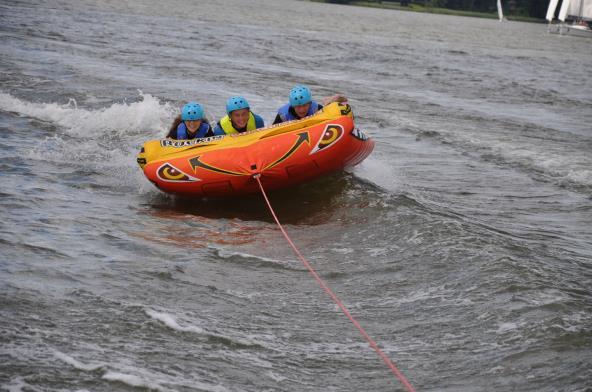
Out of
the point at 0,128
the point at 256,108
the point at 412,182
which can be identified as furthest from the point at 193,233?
the point at 256,108

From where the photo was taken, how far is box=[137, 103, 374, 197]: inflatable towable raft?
827 cm

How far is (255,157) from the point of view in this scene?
825cm

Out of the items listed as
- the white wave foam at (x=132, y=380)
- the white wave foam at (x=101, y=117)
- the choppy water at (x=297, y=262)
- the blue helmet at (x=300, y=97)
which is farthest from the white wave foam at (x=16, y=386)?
the white wave foam at (x=101, y=117)

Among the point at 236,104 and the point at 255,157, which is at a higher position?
the point at 236,104

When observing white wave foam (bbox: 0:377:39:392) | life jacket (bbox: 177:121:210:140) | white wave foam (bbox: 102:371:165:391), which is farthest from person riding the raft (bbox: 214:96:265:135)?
white wave foam (bbox: 0:377:39:392)

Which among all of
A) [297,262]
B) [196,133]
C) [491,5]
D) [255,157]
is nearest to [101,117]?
[196,133]

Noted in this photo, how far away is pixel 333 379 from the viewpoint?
467 centimetres

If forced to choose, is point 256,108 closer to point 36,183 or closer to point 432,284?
point 36,183

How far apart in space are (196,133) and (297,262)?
2829 mm

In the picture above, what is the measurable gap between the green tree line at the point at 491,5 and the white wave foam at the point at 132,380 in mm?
100847

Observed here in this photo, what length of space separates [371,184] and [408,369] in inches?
202

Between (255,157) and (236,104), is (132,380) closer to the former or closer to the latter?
(255,157)

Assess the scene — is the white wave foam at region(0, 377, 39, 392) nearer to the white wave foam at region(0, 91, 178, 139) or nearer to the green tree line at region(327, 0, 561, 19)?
the white wave foam at region(0, 91, 178, 139)

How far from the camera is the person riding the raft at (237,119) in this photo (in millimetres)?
8688
